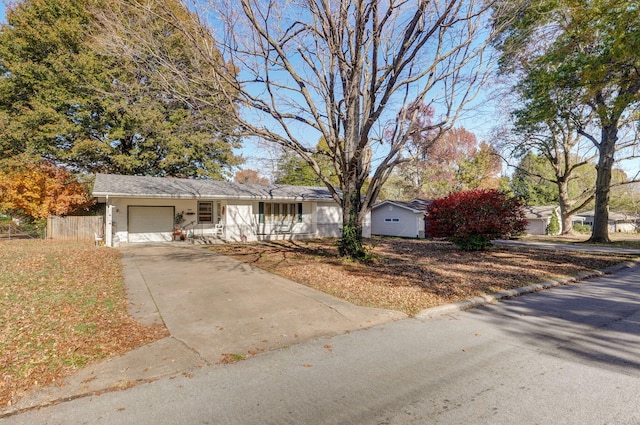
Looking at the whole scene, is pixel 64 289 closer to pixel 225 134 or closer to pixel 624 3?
pixel 225 134

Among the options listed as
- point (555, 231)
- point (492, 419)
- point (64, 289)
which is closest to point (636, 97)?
point (492, 419)

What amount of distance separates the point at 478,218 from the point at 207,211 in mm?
13878

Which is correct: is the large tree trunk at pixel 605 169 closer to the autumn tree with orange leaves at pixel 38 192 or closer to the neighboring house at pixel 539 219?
the neighboring house at pixel 539 219

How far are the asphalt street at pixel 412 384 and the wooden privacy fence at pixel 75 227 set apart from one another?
16.6 metres

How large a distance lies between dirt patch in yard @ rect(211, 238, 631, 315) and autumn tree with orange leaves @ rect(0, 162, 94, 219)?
10.6m

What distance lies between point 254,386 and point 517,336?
12.2ft

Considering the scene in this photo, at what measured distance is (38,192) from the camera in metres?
16.5

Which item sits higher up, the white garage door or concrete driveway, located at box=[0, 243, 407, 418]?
the white garage door

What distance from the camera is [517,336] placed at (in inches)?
179

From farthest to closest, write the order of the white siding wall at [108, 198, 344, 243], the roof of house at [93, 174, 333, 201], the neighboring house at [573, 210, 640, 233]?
the neighboring house at [573, 210, 640, 233] → the white siding wall at [108, 198, 344, 243] → the roof of house at [93, 174, 333, 201]

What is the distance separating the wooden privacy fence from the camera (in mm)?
16234

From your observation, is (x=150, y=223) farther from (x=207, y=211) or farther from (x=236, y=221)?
(x=236, y=221)

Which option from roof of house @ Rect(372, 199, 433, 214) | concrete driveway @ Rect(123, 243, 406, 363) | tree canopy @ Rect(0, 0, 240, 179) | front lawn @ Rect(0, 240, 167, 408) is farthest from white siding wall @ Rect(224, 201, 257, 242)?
roof of house @ Rect(372, 199, 433, 214)

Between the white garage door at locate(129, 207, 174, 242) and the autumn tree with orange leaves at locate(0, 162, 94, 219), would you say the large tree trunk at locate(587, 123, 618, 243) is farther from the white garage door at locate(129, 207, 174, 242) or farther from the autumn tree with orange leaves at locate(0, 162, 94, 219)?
the autumn tree with orange leaves at locate(0, 162, 94, 219)
